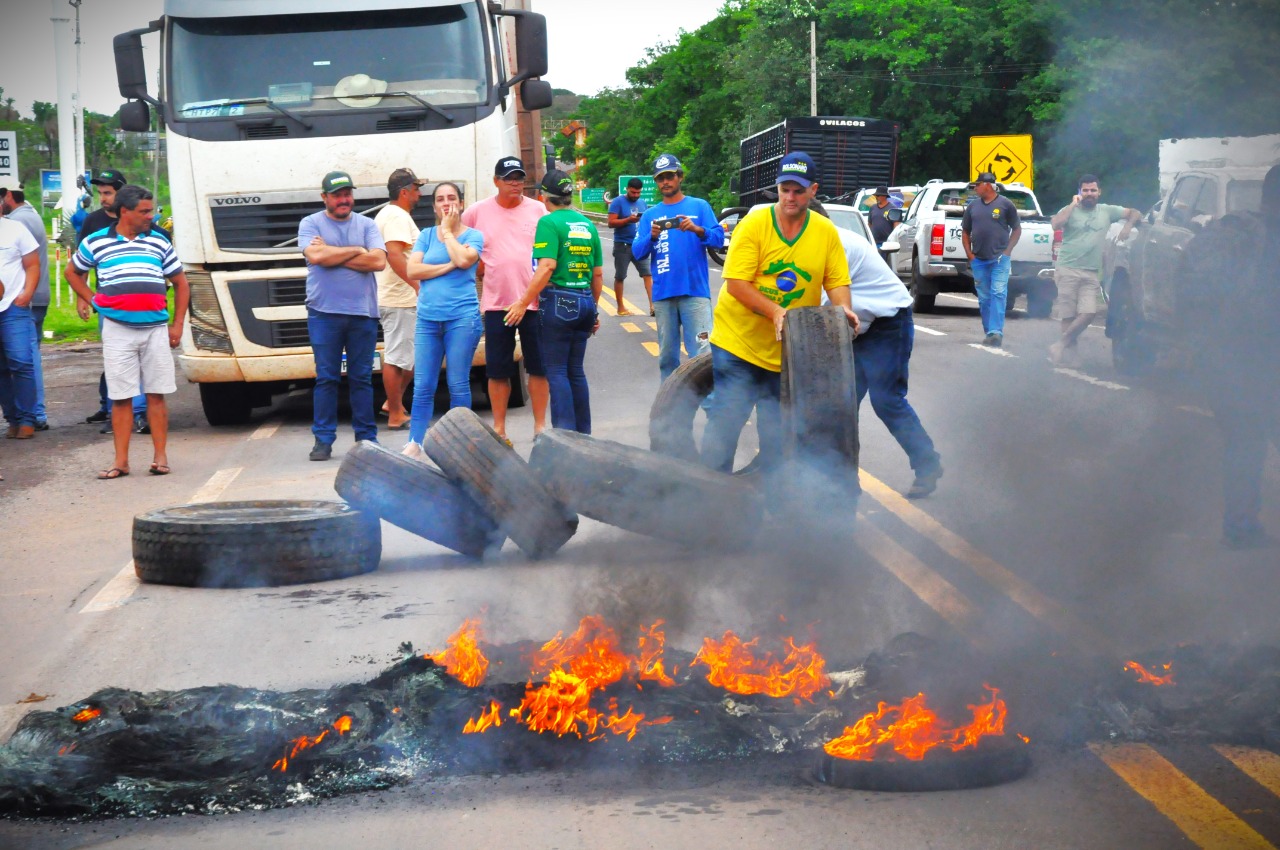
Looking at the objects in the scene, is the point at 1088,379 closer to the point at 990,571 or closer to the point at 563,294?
the point at 563,294

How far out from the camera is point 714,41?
86312 mm

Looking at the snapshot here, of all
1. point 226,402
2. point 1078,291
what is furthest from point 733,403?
point 1078,291

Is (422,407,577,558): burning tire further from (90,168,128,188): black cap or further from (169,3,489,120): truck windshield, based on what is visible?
(90,168,128,188): black cap

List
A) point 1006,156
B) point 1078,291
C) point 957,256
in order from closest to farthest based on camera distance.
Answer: point 1006,156 < point 1078,291 < point 957,256

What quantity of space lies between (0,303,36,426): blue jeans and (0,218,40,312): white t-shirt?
5.0 inches

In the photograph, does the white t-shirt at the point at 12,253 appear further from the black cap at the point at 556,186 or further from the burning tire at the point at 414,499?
the burning tire at the point at 414,499

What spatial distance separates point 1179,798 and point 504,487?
141 inches

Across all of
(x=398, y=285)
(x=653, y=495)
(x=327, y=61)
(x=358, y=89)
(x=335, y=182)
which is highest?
(x=327, y=61)

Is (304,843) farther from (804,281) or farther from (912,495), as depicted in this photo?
(912,495)

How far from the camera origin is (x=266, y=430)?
12.3 meters

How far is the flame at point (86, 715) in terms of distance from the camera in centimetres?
454

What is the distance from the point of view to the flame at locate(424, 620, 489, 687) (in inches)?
189

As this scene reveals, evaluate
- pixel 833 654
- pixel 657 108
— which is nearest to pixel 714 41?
pixel 657 108

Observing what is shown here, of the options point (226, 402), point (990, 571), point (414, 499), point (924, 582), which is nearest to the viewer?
point (924, 582)
